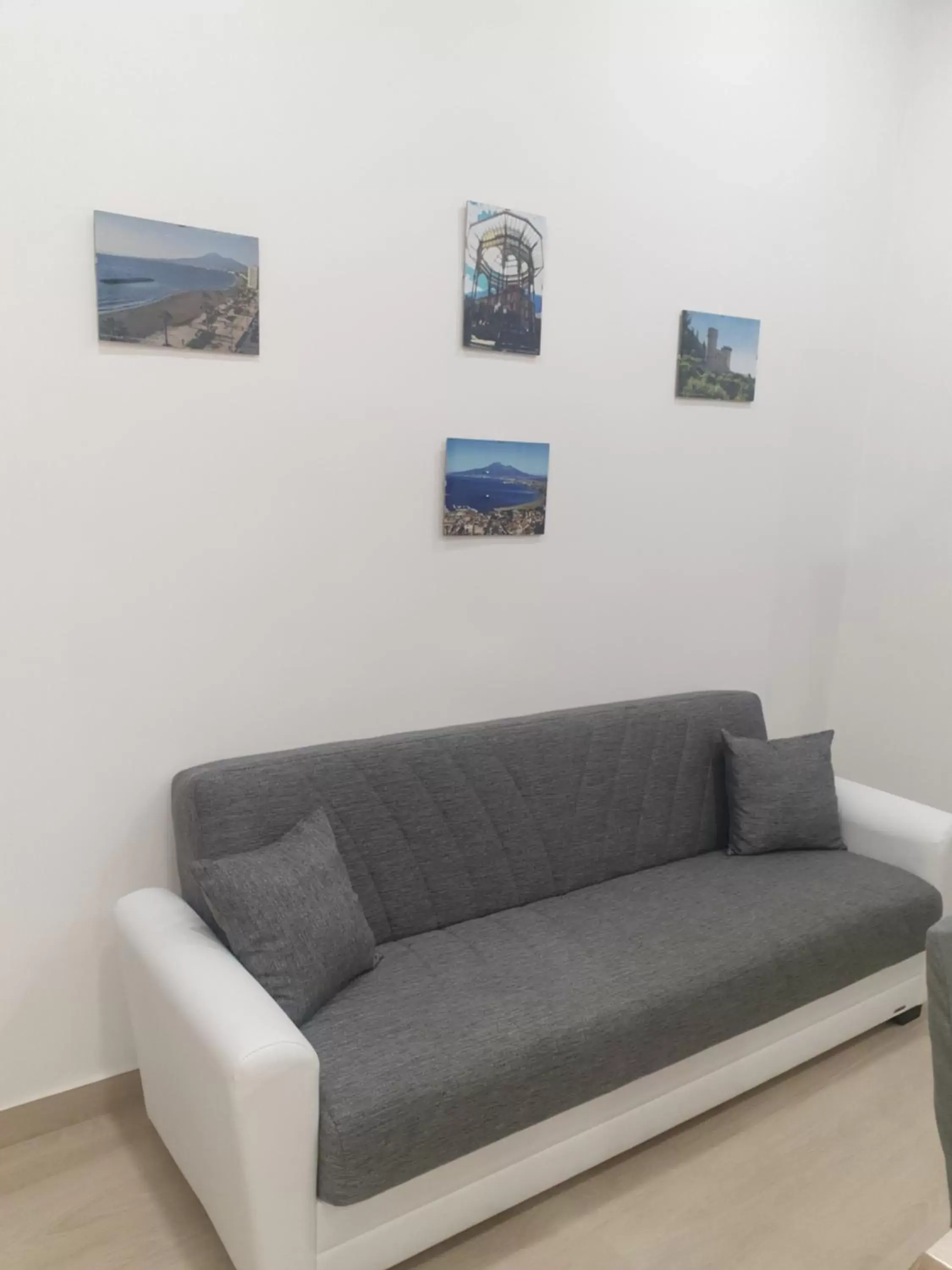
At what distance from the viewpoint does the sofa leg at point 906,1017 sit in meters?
2.80

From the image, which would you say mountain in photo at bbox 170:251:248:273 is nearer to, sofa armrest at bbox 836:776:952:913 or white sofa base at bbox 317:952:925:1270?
white sofa base at bbox 317:952:925:1270

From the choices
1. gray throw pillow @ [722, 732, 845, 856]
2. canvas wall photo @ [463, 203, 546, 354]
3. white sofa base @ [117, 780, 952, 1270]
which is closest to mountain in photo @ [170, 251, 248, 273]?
canvas wall photo @ [463, 203, 546, 354]

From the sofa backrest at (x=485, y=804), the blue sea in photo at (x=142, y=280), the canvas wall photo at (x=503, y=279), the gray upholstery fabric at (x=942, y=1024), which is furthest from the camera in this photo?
the canvas wall photo at (x=503, y=279)

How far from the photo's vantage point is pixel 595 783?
8.76ft

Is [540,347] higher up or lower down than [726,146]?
lower down

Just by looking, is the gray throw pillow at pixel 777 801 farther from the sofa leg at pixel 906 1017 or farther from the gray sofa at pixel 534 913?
the sofa leg at pixel 906 1017

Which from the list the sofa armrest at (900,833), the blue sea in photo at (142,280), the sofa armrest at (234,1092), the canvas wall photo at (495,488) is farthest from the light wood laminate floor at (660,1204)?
the blue sea in photo at (142,280)

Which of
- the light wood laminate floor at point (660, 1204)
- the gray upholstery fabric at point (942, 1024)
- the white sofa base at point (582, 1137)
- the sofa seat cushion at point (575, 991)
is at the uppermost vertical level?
the gray upholstery fabric at point (942, 1024)

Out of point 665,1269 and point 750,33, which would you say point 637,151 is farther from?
point 665,1269

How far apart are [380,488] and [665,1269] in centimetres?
184

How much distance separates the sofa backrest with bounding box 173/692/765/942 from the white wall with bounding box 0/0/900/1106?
20 cm

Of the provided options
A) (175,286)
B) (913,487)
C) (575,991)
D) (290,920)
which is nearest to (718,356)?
(913,487)

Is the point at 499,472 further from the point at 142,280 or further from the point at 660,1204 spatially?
the point at 660,1204

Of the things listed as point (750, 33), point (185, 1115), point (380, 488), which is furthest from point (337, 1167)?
point (750, 33)
